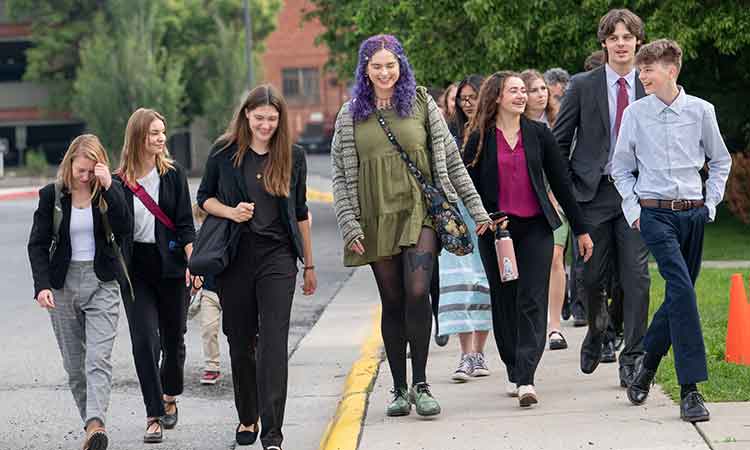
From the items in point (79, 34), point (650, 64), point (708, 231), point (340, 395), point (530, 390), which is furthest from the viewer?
point (79, 34)

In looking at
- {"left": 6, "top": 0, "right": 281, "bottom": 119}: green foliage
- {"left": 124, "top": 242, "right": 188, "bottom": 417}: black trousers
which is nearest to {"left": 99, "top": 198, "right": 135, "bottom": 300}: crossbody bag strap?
{"left": 124, "top": 242, "right": 188, "bottom": 417}: black trousers

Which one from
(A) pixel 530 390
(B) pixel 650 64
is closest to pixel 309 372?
(A) pixel 530 390

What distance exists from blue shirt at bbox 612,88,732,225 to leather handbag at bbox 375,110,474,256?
872 mm

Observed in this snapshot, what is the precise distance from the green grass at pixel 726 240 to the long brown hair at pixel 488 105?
9933 mm

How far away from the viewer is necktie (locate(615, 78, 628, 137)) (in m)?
8.50

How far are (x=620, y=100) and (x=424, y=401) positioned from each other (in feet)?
6.80

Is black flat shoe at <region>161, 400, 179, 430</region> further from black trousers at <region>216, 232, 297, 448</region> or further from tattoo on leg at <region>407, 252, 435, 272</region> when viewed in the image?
tattoo on leg at <region>407, 252, 435, 272</region>

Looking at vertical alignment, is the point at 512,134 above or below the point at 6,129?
above

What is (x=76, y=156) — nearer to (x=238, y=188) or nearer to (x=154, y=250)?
(x=154, y=250)

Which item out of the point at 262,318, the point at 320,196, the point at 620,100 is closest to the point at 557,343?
the point at 620,100

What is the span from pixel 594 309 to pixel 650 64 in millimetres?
1691

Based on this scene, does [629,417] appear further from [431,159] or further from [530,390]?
[431,159]

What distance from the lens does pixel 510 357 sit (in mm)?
8508

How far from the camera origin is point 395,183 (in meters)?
7.79
